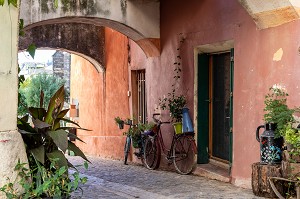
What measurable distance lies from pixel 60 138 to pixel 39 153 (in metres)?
0.26

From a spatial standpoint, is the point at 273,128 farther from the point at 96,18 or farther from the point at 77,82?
the point at 77,82

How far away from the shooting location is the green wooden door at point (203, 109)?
32.8ft

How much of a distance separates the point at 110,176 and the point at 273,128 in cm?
394

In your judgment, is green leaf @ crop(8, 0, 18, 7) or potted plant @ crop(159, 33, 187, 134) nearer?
green leaf @ crop(8, 0, 18, 7)

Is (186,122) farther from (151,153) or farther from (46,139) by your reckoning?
(46,139)

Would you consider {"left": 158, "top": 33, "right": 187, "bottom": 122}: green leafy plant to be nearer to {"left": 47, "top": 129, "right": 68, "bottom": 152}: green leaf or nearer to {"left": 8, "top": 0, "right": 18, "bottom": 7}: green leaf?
{"left": 47, "top": 129, "right": 68, "bottom": 152}: green leaf

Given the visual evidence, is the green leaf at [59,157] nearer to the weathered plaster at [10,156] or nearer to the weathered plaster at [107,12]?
the weathered plaster at [10,156]

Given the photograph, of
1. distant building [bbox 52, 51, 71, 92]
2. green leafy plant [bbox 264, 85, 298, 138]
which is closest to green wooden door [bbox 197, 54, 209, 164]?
green leafy plant [bbox 264, 85, 298, 138]

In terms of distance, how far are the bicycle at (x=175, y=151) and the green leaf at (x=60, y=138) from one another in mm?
4663

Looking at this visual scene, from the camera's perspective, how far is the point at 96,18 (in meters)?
10.6

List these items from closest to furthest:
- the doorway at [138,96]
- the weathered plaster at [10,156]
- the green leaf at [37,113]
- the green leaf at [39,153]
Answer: the weathered plaster at [10,156] → the green leaf at [39,153] → the green leaf at [37,113] → the doorway at [138,96]

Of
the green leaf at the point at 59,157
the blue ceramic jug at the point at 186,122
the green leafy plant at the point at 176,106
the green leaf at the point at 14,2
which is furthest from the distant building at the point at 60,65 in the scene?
the green leaf at the point at 14,2

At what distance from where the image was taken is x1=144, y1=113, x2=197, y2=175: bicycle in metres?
9.91

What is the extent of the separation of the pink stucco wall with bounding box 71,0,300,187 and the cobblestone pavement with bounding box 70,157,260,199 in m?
0.55
